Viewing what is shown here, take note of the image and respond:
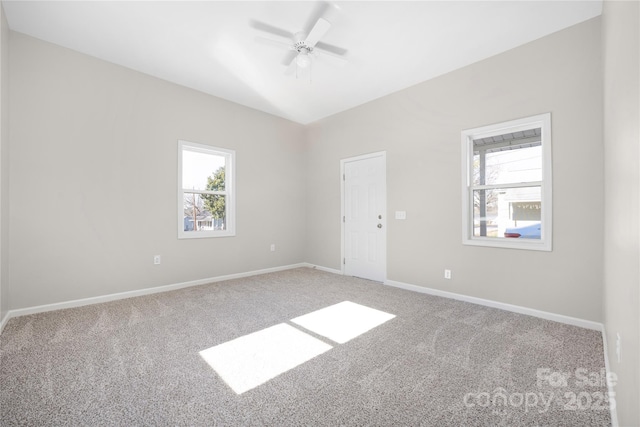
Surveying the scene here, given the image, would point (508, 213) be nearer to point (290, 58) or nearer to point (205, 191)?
point (290, 58)

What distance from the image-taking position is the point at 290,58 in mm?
3164

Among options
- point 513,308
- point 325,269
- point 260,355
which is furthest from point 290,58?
point 513,308

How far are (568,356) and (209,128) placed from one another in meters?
4.86

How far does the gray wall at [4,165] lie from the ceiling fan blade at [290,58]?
2.56 m

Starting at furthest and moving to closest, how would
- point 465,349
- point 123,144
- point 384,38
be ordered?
point 123,144 < point 384,38 < point 465,349

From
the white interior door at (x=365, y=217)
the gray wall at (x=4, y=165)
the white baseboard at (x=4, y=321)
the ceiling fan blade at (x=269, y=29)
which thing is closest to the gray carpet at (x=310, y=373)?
the white baseboard at (x=4, y=321)

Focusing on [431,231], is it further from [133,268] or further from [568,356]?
[133,268]

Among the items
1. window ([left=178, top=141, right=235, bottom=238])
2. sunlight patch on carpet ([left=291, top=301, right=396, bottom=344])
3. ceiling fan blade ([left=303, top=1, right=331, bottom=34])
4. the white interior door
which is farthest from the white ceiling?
sunlight patch on carpet ([left=291, top=301, right=396, bottom=344])

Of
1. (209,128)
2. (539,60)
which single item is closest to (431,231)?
(539,60)

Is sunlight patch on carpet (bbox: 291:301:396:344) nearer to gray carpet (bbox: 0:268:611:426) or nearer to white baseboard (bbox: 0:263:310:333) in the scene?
gray carpet (bbox: 0:268:611:426)

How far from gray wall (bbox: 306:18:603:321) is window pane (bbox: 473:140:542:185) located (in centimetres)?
21

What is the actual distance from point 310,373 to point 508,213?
2.86 meters

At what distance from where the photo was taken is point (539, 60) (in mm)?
2912

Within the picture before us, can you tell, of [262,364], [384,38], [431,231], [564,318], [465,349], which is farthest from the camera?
[431,231]
